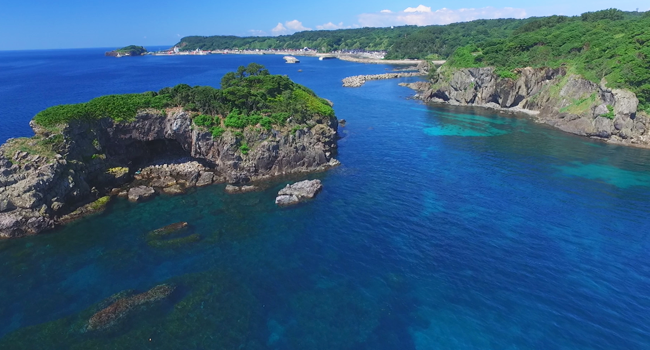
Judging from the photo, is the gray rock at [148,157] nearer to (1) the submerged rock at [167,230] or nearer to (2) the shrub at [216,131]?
(2) the shrub at [216,131]

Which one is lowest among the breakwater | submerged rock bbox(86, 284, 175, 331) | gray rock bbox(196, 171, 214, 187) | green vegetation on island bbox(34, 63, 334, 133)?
submerged rock bbox(86, 284, 175, 331)

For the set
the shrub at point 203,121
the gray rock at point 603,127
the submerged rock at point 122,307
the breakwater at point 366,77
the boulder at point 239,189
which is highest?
the breakwater at point 366,77

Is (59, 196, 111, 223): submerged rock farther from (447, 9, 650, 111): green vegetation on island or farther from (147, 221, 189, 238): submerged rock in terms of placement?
(447, 9, 650, 111): green vegetation on island

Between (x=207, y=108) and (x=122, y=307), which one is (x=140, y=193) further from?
(x=122, y=307)

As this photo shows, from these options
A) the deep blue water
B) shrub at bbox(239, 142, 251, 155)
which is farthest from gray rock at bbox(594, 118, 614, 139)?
shrub at bbox(239, 142, 251, 155)

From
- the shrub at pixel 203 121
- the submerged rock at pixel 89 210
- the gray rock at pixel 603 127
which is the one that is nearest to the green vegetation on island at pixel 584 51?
the gray rock at pixel 603 127

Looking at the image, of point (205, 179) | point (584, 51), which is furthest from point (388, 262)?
point (584, 51)
